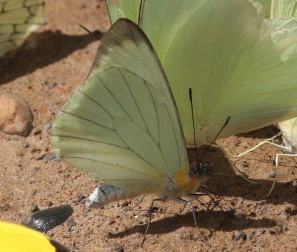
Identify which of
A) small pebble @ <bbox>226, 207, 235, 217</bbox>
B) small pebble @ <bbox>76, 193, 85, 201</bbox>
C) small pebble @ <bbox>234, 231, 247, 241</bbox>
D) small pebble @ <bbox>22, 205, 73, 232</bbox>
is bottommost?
small pebble @ <bbox>234, 231, 247, 241</bbox>

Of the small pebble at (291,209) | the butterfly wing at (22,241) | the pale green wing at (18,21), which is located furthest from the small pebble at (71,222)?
the pale green wing at (18,21)

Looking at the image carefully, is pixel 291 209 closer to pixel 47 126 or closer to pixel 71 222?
pixel 71 222

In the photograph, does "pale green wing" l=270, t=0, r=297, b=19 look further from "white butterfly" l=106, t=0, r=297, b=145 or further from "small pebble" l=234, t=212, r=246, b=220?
"small pebble" l=234, t=212, r=246, b=220

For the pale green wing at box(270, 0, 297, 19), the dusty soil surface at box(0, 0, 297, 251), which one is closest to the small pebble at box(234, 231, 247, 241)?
the dusty soil surface at box(0, 0, 297, 251)

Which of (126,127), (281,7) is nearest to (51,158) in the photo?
(126,127)

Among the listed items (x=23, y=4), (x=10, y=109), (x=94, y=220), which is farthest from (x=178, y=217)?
(x=23, y=4)

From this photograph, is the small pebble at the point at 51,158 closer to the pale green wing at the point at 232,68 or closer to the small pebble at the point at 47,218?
the small pebble at the point at 47,218

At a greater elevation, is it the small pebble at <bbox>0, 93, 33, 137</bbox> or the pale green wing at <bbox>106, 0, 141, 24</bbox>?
the pale green wing at <bbox>106, 0, 141, 24</bbox>

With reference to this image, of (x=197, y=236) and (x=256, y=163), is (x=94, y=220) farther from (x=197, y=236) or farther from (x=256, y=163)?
(x=256, y=163)
